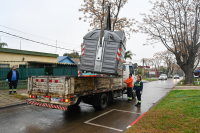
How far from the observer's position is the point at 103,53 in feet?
22.4

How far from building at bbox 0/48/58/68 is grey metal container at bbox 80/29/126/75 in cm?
979

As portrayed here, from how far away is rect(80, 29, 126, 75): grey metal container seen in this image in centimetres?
673

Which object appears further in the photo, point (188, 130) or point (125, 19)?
point (125, 19)

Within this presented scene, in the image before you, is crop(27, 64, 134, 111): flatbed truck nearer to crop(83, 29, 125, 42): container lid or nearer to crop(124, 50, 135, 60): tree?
crop(83, 29, 125, 42): container lid

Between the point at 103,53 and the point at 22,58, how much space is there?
47.3 feet

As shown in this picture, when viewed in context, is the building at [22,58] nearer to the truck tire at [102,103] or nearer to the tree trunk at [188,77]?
the truck tire at [102,103]

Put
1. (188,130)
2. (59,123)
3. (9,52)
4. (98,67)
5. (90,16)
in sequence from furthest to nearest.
Result: (90,16)
(9,52)
(98,67)
(59,123)
(188,130)

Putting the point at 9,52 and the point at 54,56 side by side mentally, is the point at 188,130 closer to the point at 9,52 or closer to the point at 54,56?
the point at 9,52

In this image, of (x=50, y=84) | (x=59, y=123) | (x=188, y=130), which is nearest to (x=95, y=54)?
(x=50, y=84)

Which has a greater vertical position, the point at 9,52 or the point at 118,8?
the point at 118,8

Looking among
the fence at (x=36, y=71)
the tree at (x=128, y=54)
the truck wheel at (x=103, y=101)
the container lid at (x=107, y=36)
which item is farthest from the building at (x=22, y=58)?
the tree at (x=128, y=54)

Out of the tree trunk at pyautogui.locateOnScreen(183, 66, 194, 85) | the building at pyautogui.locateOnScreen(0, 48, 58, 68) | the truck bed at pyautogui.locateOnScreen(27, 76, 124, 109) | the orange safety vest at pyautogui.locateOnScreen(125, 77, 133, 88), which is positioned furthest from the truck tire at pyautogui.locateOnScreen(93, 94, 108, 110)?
the tree trunk at pyautogui.locateOnScreen(183, 66, 194, 85)

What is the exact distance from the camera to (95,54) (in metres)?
6.90

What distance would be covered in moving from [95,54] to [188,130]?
14.1ft
